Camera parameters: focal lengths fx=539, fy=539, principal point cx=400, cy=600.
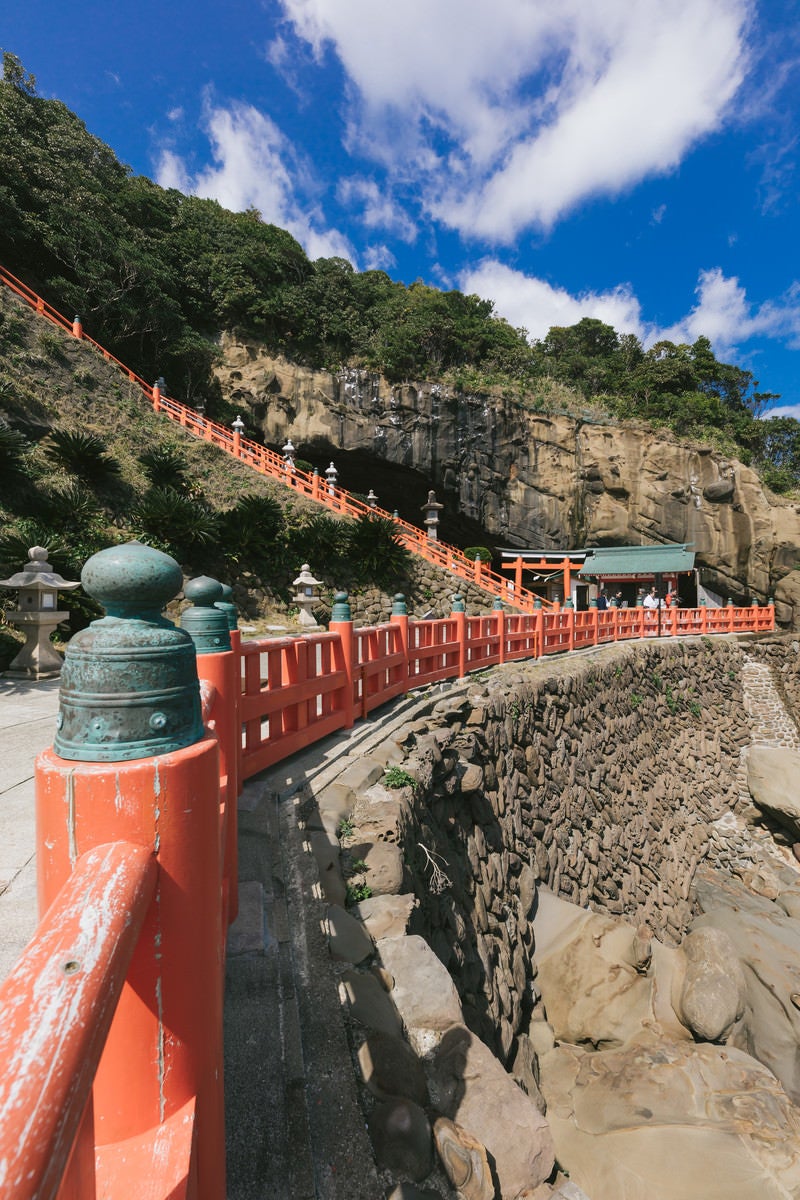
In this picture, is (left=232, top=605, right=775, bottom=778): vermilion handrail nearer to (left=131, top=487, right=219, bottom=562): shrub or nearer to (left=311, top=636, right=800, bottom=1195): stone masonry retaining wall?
Answer: (left=311, top=636, right=800, bottom=1195): stone masonry retaining wall

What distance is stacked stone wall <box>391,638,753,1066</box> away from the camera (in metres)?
4.42

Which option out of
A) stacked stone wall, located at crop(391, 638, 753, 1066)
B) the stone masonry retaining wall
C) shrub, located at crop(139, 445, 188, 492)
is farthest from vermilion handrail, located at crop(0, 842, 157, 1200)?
shrub, located at crop(139, 445, 188, 492)

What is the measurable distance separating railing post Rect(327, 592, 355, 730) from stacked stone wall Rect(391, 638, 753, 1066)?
2.04ft

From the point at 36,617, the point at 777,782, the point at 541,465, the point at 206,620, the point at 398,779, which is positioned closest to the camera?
the point at 206,620

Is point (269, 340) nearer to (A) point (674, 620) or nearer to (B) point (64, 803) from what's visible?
(A) point (674, 620)

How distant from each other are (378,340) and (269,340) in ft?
15.6

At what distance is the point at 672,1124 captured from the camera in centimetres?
388

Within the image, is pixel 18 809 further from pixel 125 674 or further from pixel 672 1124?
pixel 672 1124

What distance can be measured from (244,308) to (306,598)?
51.9ft

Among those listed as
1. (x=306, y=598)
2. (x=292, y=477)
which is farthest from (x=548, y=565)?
(x=306, y=598)

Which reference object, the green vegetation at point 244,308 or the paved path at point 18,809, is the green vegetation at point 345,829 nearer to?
the paved path at point 18,809

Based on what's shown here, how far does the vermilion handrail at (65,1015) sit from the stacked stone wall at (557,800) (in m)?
2.87

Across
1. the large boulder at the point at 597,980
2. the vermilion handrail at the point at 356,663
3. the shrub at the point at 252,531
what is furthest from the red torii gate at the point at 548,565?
the large boulder at the point at 597,980

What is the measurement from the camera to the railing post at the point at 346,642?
5.20 metres
